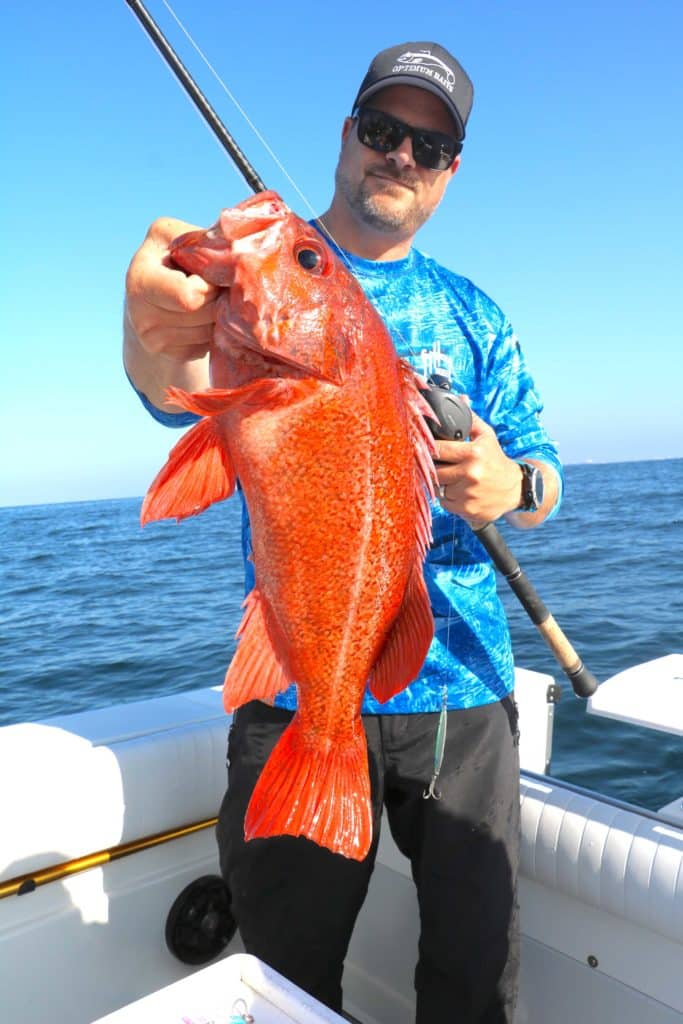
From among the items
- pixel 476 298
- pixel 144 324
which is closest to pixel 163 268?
pixel 144 324

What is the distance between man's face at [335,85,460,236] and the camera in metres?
2.54

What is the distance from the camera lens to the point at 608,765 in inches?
284

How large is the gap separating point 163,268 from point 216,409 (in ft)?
1.06

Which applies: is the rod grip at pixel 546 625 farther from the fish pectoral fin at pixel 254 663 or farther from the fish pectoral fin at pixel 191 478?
the fish pectoral fin at pixel 191 478

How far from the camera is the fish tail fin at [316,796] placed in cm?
179

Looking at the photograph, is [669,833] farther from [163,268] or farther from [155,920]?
[163,268]

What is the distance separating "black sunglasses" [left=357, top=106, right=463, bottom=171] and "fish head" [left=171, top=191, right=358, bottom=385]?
1012mm

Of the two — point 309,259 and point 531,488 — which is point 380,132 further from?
point 531,488

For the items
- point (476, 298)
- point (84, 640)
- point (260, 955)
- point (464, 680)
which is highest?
point (476, 298)

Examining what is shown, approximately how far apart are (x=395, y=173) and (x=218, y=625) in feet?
36.5

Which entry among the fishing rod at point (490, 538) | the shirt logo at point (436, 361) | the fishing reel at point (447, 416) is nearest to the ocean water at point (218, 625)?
the fishing rod at point (490, 538)

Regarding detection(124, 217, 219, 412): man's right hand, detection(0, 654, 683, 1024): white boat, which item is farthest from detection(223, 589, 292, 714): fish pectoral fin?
detection(0, 654, 683, 1024): white boat

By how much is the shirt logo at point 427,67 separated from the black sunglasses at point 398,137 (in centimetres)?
14

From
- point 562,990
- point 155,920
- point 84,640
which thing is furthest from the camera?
point 84,640
